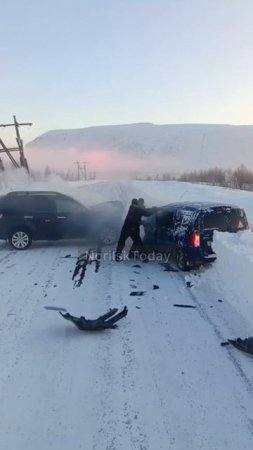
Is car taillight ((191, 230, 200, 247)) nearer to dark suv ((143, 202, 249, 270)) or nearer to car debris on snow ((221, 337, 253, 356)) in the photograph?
dark suv ((143, 202, 249, 270))

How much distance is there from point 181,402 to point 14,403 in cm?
157

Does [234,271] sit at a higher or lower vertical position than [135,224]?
lower

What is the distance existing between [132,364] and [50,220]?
8620 millimetres

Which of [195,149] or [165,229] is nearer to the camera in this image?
[165,229]

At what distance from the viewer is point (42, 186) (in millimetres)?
A: 24766

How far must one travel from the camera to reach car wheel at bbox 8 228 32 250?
13.1 metres

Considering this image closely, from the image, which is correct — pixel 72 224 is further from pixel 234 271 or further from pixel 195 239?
pixel 234 271

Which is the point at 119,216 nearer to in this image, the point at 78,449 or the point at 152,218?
the point at 152,218

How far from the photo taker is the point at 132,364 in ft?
17.1

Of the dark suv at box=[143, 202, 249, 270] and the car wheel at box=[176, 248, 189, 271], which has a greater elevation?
the dark suv at box=[143, 202, 249, 270]

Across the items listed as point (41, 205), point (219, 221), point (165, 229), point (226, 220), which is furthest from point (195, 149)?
point (219, 221)

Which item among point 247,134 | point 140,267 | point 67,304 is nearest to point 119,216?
point 140,267

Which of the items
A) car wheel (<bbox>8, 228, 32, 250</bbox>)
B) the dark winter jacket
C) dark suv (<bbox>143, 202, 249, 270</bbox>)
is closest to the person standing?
the dark winter jacket

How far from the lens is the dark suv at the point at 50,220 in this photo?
13.1m
